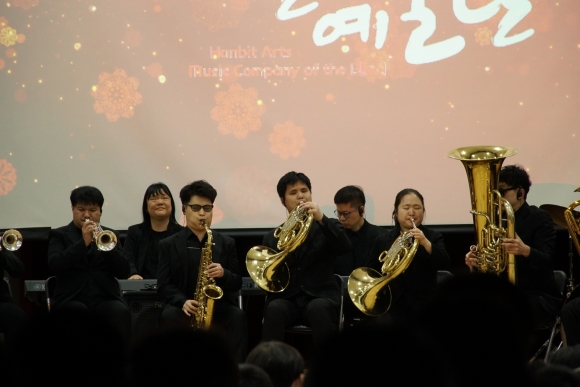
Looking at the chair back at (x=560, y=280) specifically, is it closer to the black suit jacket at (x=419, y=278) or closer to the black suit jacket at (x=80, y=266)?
the black suit jacket at (x=419, y=278)

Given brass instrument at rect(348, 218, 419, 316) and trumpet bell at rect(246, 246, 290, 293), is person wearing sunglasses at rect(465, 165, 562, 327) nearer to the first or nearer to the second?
brass instrument at rect(348, 218, 419, 316)

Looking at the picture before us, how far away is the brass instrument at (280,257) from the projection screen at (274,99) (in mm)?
985

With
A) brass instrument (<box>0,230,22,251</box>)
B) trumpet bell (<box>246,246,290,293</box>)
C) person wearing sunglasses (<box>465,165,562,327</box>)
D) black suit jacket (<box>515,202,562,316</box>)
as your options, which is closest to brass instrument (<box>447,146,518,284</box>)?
person wearing sunglasses (<box>465,165,562,327</box>)

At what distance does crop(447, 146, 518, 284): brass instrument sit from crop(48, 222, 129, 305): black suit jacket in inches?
89.4

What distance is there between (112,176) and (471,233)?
2.82m

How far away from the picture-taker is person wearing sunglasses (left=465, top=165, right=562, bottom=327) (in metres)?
4.88

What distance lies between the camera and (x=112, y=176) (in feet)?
19.8

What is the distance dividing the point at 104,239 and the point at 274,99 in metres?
1.79

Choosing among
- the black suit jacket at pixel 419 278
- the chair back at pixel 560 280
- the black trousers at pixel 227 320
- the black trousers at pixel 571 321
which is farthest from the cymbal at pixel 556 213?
the black trousers at pixel 227 320

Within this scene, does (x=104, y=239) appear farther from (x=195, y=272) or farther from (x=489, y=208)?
(x=489, y=208)

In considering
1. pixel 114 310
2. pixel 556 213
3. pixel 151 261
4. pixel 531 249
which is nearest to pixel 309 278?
pixel 151 261

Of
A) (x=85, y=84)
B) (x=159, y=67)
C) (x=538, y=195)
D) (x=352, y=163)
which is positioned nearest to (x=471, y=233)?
(x=538, y=195)

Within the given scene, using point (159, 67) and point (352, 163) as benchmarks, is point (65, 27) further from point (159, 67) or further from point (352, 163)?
point (352, 163)

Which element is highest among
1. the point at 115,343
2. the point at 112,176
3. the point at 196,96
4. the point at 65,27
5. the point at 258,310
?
the point at 65,27
